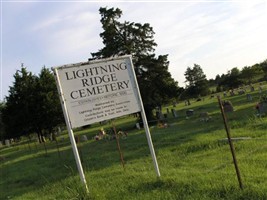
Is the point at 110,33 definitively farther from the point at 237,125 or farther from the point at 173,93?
the point at 237,125

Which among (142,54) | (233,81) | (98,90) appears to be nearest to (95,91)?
(98,90)

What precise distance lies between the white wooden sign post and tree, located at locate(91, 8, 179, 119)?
26.6 m

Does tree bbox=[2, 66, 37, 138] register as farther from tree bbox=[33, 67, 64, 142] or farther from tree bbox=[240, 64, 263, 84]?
tree bbox=[240, 64, 263, 84]

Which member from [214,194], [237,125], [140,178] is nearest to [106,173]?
[140,178]

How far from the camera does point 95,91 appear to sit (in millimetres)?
8008

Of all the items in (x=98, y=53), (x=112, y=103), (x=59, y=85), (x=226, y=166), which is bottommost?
(x=226, y=166)

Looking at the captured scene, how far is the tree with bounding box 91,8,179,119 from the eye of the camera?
117ft

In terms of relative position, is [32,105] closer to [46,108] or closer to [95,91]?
[46,108]

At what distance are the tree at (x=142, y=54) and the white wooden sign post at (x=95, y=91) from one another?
87.3ft

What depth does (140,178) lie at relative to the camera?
27.3 ft

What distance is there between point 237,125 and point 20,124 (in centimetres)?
3388

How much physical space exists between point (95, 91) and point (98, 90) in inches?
2.9

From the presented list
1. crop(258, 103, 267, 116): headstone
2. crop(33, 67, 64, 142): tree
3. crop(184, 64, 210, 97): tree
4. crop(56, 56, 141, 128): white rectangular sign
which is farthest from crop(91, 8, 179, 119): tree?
crop(184, 64, 210, 97): tree

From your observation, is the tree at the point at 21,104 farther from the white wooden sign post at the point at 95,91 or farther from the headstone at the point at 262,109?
the white wooden sign post at the point at 95,91
